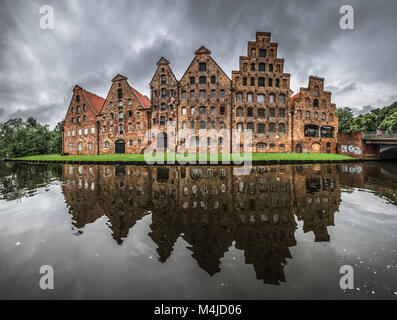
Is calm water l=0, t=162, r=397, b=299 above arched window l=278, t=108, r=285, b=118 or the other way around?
the other way around

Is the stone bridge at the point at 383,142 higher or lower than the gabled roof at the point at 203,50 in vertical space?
lower

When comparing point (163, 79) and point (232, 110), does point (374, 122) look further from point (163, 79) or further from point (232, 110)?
point (163, 79)

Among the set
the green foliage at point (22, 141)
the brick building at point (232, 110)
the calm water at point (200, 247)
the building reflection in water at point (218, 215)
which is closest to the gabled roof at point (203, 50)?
the brick building at point (232, 110)

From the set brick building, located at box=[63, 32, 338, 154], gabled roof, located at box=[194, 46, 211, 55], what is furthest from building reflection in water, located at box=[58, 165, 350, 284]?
gabled roof, located at box=[194, 46, 211, 55]

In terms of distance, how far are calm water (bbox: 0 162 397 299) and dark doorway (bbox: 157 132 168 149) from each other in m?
25.7

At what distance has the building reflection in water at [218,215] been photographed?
12.4 ft

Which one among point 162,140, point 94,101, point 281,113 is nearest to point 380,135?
point 281,113

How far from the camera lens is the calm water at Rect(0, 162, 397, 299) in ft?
9.19

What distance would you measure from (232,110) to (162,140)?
14141mm

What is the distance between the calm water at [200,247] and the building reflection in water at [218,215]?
3 centimetres

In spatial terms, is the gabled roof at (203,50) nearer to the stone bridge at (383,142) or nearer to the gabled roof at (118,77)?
the gabled roof at (118,77)

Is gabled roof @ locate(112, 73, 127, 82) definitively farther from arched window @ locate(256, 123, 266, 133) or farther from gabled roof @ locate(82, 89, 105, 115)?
arched window @ locate(256, 123, 266, 133)

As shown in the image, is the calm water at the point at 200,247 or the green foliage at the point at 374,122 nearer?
the calm water at the point at 200,247

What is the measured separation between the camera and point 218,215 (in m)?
5.63
